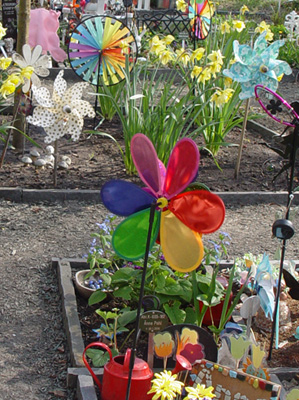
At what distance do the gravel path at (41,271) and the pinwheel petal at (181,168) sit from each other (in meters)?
1.05

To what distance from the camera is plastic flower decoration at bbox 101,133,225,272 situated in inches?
97.2

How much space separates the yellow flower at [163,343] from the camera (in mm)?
2634

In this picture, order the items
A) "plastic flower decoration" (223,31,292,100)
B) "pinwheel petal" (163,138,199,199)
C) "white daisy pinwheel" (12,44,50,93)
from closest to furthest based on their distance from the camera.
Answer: "pinwheel petal" (163,138,199,199)
"plastic flower decoration" (223,31,292,100)
"white daisy pinwheel" (12,44,50,93)

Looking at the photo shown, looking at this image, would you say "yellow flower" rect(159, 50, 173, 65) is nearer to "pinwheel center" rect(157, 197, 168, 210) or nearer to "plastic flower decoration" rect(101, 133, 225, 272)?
"plastic flower decoration" rect(101, 133, 225, 272)

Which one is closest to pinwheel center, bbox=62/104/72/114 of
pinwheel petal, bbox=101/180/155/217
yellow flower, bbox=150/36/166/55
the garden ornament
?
yellow flower, bbox=150/36/166/55

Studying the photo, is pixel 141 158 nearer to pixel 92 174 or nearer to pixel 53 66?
pixel 92 174

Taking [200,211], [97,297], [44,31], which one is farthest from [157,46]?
[200,211]

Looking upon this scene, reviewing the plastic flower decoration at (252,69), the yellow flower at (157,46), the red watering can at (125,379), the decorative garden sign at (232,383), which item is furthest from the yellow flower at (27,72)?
the decorative garden sign at (232,383)

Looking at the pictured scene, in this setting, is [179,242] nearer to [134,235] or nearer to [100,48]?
[134,235]

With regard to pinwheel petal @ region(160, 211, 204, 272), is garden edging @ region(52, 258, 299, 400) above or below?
below

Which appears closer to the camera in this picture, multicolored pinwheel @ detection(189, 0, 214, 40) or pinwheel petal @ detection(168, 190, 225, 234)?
pinwheel petal @ detection(168, 190, 225, 234)

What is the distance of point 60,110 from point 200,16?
3.12m

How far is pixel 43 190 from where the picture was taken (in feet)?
16.5

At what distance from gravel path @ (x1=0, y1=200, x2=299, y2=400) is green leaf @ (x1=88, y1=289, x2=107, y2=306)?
206 millimetres
